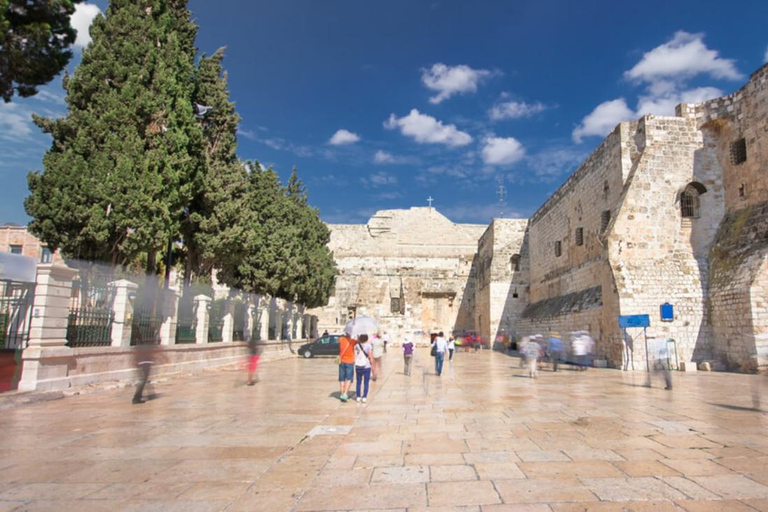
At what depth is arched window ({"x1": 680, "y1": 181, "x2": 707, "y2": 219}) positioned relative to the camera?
52.8 ft

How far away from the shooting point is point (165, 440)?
5.34 metres

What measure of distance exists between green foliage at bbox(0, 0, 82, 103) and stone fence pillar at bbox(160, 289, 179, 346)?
5655mm

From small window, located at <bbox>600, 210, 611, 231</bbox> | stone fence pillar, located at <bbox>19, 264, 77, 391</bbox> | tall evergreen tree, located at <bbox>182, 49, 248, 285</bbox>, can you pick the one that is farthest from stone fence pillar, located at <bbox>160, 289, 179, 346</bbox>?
small window, located at <bbox>600, 210, 611, 231</bbox>

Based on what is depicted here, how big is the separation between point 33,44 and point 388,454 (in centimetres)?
1019

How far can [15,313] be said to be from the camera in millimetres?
8859

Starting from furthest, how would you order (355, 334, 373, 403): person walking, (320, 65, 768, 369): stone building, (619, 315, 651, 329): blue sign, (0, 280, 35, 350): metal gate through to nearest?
(320, 65, 768, 369): stone building
(619, 315, 651, 329): blue sign
(0, 280, 35, 350): metal gate
(355, 334, 373, 403): person walking

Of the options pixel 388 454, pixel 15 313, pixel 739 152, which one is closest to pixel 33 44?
pixel 15 313

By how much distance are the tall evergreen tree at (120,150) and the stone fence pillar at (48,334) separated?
2.33 m

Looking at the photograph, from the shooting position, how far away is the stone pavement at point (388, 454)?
3.46m

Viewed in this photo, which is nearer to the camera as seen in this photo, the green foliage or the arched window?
the green foliage

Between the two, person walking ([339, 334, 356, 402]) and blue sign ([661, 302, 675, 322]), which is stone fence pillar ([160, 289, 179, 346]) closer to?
person walking ([339, 334, 356, 402])

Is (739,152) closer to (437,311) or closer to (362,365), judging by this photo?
(362,365)

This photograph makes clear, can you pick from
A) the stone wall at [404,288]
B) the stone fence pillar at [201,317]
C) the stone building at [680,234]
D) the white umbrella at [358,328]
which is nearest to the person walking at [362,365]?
the white umbrella at [358,328]

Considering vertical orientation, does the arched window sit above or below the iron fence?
above
